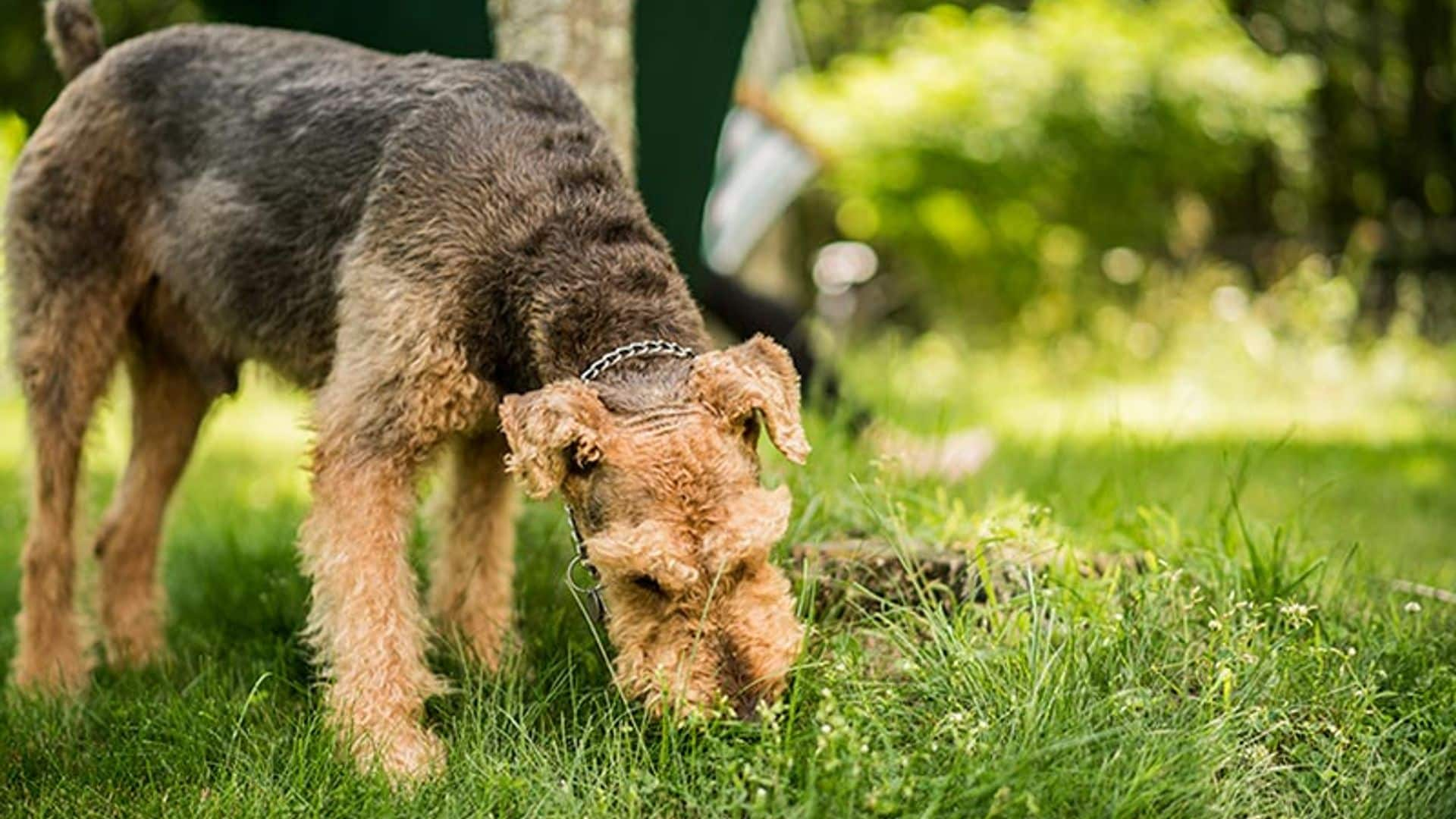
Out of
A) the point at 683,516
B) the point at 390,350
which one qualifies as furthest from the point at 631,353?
the point at 390,350

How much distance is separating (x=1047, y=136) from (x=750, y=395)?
9.87 meters

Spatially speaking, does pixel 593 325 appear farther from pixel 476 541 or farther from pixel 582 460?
pixel 476 541

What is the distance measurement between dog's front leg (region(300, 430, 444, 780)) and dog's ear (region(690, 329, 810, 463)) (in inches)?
34.5

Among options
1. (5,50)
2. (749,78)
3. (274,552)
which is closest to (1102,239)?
(749,78)

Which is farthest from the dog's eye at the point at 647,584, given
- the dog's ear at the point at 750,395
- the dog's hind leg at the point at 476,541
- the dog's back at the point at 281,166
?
the dog's hind leg at the point at 476,541

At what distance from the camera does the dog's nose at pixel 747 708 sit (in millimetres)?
3025

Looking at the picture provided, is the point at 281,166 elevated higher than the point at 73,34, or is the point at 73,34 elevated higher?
the point at 73,34

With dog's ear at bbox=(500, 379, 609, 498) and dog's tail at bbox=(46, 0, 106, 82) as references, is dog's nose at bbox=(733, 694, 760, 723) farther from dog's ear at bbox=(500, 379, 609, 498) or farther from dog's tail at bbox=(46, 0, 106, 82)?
dog's tail at bbox=(46, 0, 106, 82)

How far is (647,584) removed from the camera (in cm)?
311

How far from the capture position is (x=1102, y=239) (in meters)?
13.1

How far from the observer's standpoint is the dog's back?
12.4 ft

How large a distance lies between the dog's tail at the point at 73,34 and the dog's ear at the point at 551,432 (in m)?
2.67

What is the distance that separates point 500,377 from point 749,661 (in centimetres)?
109

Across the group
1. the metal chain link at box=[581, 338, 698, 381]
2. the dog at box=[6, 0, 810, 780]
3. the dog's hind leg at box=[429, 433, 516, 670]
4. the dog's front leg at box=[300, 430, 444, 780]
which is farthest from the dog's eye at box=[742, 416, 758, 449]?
the dog's hind leg at box=[429, 433, 516, 670]
